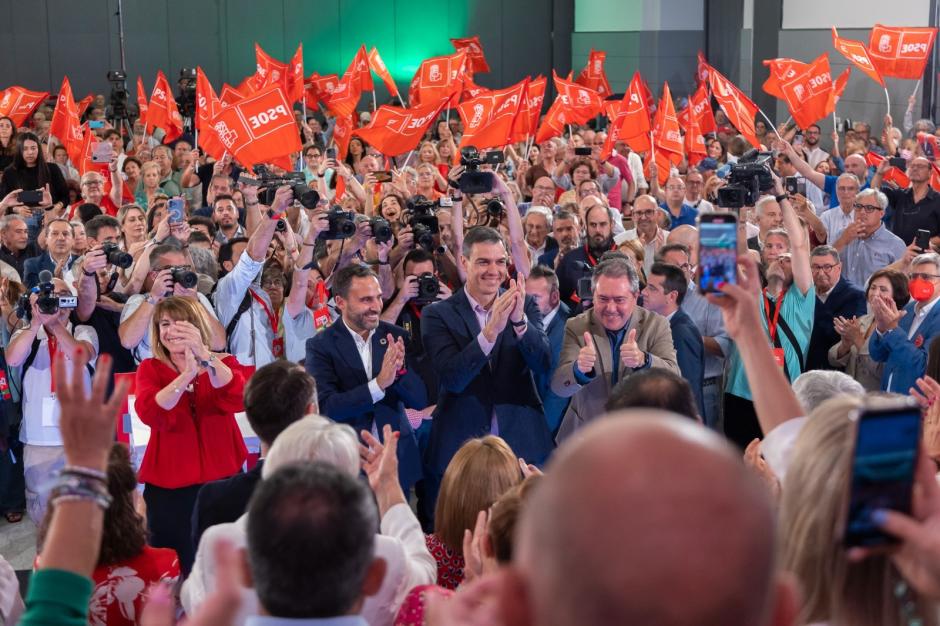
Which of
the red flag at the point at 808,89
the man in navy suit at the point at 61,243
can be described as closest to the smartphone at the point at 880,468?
the man in navy suit at the point at 61,243

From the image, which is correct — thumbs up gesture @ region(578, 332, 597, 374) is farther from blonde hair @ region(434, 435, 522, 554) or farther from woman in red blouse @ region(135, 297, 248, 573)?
blonde hair @ region(434, 435, 522, 554)

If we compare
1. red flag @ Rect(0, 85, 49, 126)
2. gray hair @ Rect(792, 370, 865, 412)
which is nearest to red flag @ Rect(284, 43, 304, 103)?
red flag @ Rect(0, 85, 49, 126)

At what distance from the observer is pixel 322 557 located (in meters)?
2.12

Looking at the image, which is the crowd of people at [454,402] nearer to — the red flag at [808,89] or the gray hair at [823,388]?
the gray hair at [823,388]

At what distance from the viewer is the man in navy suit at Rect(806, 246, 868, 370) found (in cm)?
708

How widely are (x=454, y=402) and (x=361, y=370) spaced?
1.53 feet

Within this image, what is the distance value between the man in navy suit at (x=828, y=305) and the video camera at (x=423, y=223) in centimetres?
244

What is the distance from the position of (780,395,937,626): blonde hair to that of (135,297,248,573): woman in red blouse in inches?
135

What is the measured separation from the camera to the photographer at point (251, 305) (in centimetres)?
670

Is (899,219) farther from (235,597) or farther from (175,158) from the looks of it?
(235,597)

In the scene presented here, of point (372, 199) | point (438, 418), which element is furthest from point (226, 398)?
point (372, 199)

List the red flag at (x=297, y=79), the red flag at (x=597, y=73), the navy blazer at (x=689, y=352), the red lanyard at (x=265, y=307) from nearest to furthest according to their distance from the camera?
the navy blazer at (x=689, y=352) < the red lanyard at (x=265, y=307) < the red flag at (x=297, y=79) < the red flag at (x=597, y=73)

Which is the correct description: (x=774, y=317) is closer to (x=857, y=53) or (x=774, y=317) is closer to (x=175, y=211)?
(x=175, y=211)

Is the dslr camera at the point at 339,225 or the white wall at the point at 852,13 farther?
the white wall at the point at 852,13
